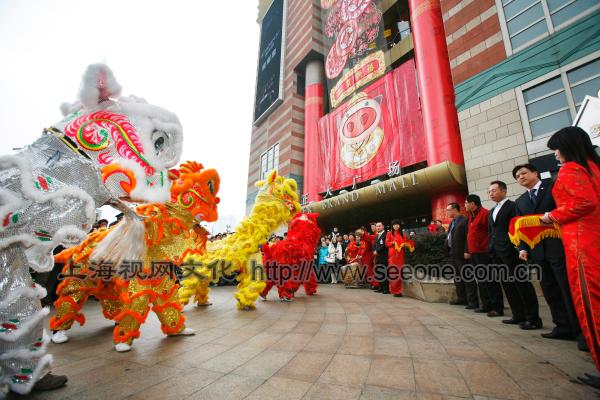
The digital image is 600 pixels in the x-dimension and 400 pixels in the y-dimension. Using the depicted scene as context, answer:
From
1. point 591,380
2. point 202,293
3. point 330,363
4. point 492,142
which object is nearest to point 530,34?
point 492,142

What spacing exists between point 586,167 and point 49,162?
3324 mm

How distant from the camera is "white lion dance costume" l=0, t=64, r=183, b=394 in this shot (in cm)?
138

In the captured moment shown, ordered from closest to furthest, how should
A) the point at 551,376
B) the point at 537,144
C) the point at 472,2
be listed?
the point at 551,376 → the point at 537,144 → the point at 472,2

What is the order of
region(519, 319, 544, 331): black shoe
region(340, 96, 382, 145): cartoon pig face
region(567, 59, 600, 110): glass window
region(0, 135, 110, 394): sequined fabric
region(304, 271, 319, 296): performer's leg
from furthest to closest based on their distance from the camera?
region(340, 96, 382, 145): cartoon pig face < region(567, 59, 600, 110): glass window < region(304, 271, 319, 296): performer's leg < region(519, 319, 544, 331): black shoe < region(0, 135, 110, 394): sequined fabric

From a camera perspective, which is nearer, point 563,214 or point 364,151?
point 563,214

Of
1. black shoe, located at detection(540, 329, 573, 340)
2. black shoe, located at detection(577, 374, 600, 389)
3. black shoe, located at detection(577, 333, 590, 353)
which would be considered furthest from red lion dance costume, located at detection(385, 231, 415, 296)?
black shoe, located at detection(577, 374, 600, 389)

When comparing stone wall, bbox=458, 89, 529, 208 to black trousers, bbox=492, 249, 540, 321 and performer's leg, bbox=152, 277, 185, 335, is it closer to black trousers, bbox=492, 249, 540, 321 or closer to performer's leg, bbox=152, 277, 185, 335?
black trousers, bbox=492, 249, 540, 321

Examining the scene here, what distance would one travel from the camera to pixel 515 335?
259 centimetres

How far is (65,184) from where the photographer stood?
155 cm

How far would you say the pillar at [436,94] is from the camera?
32.2 feet

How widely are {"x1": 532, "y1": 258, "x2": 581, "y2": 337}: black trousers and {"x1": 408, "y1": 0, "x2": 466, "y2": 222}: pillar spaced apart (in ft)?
24.7

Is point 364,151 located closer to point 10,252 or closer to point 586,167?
point 586,167

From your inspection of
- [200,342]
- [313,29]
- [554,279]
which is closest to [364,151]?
[554,279]

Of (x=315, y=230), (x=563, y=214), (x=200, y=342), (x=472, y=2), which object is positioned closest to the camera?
(x=563, y=214)
